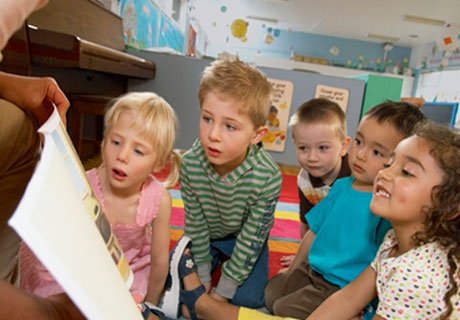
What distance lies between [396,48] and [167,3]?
6236 mm

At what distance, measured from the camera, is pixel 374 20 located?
639cm

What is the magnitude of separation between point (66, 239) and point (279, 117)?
302 cm

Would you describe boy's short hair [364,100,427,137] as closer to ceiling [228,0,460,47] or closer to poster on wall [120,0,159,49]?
poster on wall [120,0,159,49]

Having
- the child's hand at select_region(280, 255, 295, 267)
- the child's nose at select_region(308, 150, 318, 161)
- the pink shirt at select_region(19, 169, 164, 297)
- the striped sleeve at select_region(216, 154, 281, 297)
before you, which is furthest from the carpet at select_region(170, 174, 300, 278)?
the child's nose at select_region(308, 150, 318, 161)

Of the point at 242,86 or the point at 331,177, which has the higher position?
the point at 242,86

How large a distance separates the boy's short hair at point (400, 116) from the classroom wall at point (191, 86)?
2137 millimetres

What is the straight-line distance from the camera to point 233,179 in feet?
3.53

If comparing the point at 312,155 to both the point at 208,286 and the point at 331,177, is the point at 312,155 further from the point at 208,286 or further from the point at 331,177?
the point at 208,286

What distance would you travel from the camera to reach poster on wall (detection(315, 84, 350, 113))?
10.4 ft

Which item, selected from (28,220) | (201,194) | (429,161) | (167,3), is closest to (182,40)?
(167,3)

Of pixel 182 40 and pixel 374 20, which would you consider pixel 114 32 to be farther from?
pixel 374 20

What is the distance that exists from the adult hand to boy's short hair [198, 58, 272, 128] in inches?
16.2

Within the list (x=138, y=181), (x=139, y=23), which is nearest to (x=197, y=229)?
(x=138, y=181)

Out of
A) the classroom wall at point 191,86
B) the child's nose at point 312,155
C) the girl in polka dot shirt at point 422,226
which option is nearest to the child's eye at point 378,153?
the girl in polka dot shirt at point 422,226
